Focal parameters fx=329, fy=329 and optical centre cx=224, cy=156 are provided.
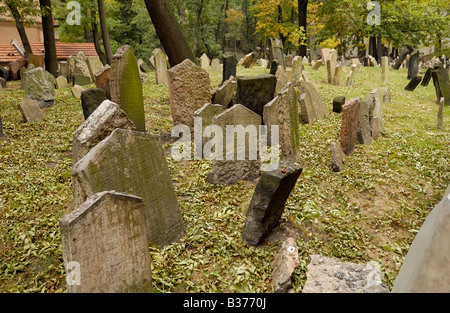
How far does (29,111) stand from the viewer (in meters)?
8.68

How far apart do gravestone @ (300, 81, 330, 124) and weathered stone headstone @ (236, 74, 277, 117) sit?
1039mm

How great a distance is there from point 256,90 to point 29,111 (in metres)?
5.99

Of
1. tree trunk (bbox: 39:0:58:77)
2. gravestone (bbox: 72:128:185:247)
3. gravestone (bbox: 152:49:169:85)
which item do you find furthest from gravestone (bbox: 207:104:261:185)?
tree trunk (bbox: 39:0:58:77)

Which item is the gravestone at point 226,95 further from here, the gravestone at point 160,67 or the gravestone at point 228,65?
the gravestone at point 160,67

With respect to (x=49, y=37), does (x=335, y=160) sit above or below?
below

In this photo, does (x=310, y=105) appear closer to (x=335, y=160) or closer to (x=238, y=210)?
(x=335, y=160)

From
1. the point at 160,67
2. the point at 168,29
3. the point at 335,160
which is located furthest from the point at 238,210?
the point at 160,67

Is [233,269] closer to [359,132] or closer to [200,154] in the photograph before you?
[200,154]

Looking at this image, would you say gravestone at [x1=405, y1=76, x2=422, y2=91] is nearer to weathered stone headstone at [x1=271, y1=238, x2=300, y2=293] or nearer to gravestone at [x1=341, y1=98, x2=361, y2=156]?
gravestone at [x1=341, y1=98, x2=361, y2=156]

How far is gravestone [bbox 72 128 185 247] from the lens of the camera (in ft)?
10.9

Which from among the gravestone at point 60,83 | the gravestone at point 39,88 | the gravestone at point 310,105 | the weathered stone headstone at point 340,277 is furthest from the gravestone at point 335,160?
the gravestone at point 60,83

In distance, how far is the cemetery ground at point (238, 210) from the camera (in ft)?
11.9

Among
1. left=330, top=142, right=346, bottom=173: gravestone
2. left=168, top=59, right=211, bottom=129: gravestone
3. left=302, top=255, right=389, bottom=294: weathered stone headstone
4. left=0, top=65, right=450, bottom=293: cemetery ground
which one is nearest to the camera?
left=302, top=255, right=389, bottom=294: weathered stone headstone
